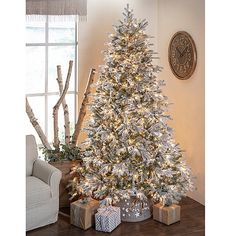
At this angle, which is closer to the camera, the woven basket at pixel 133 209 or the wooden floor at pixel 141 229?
the wooden floor at pixel 141 229

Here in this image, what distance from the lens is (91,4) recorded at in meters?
5.65

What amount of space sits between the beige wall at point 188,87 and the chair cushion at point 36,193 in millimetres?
1740

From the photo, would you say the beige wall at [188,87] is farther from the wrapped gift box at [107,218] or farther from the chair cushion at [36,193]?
the chair cushion at [36,193]

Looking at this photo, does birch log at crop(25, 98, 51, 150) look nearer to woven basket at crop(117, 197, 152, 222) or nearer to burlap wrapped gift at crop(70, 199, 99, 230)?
burlap wrapped gift at crop(70, 199, 99, 230)

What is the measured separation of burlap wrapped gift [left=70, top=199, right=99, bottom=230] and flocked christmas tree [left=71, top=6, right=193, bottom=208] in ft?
0.38

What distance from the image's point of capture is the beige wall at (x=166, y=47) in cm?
521

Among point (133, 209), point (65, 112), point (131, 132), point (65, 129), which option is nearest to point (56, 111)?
point (65, 112)

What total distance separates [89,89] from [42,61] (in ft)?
2.44

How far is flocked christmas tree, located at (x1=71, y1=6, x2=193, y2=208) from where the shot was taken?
4.58 metres

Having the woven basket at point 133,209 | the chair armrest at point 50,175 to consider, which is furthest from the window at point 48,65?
the woven basket at point 133,209

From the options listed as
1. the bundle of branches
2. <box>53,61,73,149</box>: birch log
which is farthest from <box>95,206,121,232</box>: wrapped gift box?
<box>53,61,73,149</box>: birch log

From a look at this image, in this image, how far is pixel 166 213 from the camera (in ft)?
15.3

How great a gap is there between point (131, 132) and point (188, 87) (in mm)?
1152
